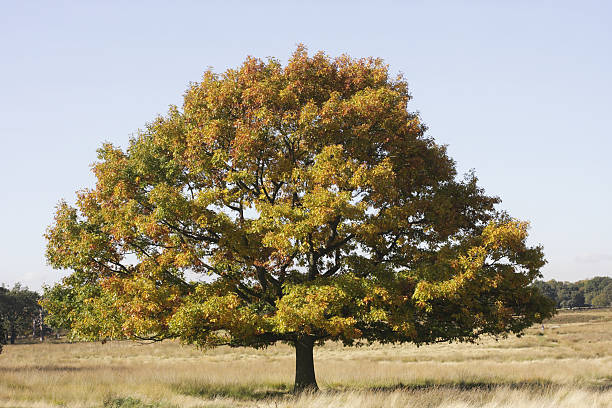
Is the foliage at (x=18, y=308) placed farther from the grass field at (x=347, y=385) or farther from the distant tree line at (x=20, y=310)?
the grass field at (x=347, y=385)

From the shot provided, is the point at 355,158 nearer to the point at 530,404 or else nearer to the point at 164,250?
the point at 164,250

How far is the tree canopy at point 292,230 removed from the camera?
16.9 meters

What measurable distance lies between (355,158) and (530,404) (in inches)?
369

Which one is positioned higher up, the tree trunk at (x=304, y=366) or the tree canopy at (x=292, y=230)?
the tree canopy at (x=292, y=230)

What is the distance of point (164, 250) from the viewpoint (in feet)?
61.2

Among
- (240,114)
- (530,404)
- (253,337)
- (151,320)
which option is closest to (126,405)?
(151,320)

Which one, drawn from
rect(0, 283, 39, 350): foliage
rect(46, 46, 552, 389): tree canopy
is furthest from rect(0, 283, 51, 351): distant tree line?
rect(46, 46, 552, 389): tree canopy

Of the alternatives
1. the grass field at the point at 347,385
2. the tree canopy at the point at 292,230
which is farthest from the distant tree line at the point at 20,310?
the tree canopy at the point at 292,230

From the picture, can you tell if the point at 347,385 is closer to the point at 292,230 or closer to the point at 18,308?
the point at 292,230

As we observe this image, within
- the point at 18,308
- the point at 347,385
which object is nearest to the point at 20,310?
the point at 18,308

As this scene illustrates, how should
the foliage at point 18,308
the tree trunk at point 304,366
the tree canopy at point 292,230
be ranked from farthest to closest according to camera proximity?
1. the foliage at point 18,308
2. the tree trunk at point 304,366
3. the tree canopy at point 292,230

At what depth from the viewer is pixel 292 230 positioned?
1612cm

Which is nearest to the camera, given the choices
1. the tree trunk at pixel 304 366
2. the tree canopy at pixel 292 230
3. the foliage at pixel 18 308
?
the tree canopy at pixel 292 230

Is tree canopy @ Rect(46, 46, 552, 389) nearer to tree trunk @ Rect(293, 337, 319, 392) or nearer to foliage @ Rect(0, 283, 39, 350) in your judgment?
tree trunk @ Rect(293, 337, 319, 392)
